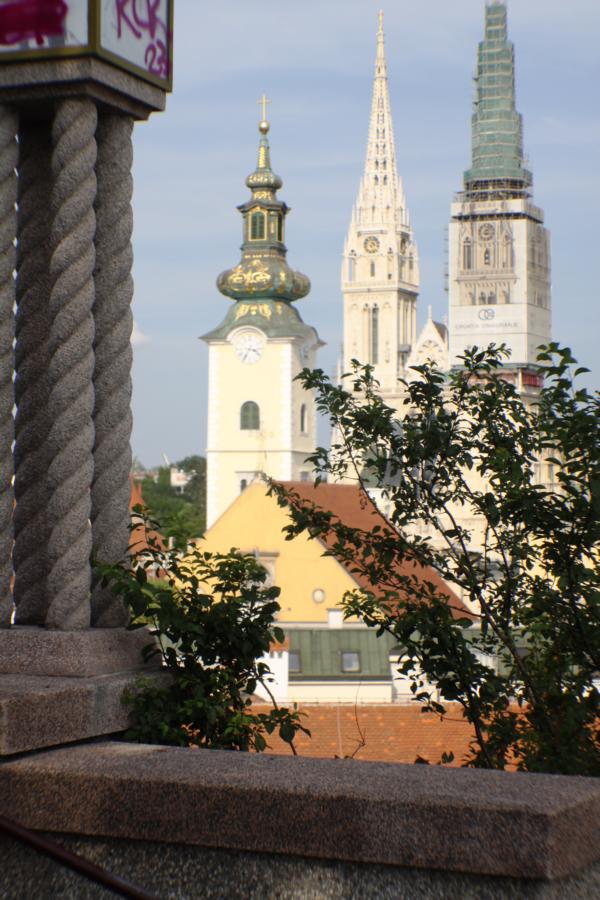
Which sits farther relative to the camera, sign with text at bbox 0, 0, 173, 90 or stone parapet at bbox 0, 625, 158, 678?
sign with text at bbox 0, 0, 173, 90

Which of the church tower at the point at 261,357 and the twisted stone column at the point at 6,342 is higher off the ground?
the church tower at the point at 261,357

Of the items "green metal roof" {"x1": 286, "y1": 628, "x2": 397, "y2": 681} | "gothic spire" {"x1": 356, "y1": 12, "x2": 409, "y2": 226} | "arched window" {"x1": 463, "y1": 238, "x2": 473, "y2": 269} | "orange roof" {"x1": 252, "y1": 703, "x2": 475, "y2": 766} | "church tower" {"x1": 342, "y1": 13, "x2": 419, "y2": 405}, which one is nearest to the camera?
"orange roof" {"x1": 252, "y1": 703, "x2": 475, "y2": 766}

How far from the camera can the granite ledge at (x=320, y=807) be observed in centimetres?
282

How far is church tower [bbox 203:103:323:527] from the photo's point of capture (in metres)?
84.0

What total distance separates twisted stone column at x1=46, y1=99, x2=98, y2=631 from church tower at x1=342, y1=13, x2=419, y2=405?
341 feet

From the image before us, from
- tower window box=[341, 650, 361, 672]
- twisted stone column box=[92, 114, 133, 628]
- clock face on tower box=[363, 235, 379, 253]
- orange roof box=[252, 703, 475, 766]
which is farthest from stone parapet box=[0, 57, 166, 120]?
clock face on tower box=[363, 235, 379, 253]

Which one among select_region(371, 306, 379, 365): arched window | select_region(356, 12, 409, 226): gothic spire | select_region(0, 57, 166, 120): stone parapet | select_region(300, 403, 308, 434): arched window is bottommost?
select_region(0, 57, 166, 120): stone parapet

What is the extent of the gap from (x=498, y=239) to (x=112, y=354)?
277 feet

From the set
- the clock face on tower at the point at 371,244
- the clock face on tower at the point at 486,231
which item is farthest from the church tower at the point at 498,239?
the clock face on tower at the point at 371,244

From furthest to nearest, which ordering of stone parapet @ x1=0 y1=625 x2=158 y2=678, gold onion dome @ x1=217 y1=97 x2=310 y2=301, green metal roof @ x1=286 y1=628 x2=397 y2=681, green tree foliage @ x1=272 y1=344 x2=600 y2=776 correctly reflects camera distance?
gold onion dome @ x1=217 y1=97 x2=310 y2=301 < green metal roof @ x1=286 y1=628 x2=397 y2=681 < green tree foliage @ x1=272 y1=344 x2=600 y2=776 < stone parapet @ x1=0 y1=625 x2=158 y2=678

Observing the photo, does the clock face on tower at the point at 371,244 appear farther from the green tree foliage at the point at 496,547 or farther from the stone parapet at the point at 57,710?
the stone parapet at the point at 57,710

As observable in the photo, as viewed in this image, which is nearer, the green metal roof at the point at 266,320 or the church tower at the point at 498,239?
the green metal roof at the point at 266,320

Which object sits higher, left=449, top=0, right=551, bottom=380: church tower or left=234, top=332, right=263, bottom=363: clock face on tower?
left=449, top=0, right=551, bottom=380: church tower

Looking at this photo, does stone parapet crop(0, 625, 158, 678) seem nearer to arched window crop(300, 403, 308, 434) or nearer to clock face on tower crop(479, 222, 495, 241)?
arched window crop(300, 403, 308, 434)
